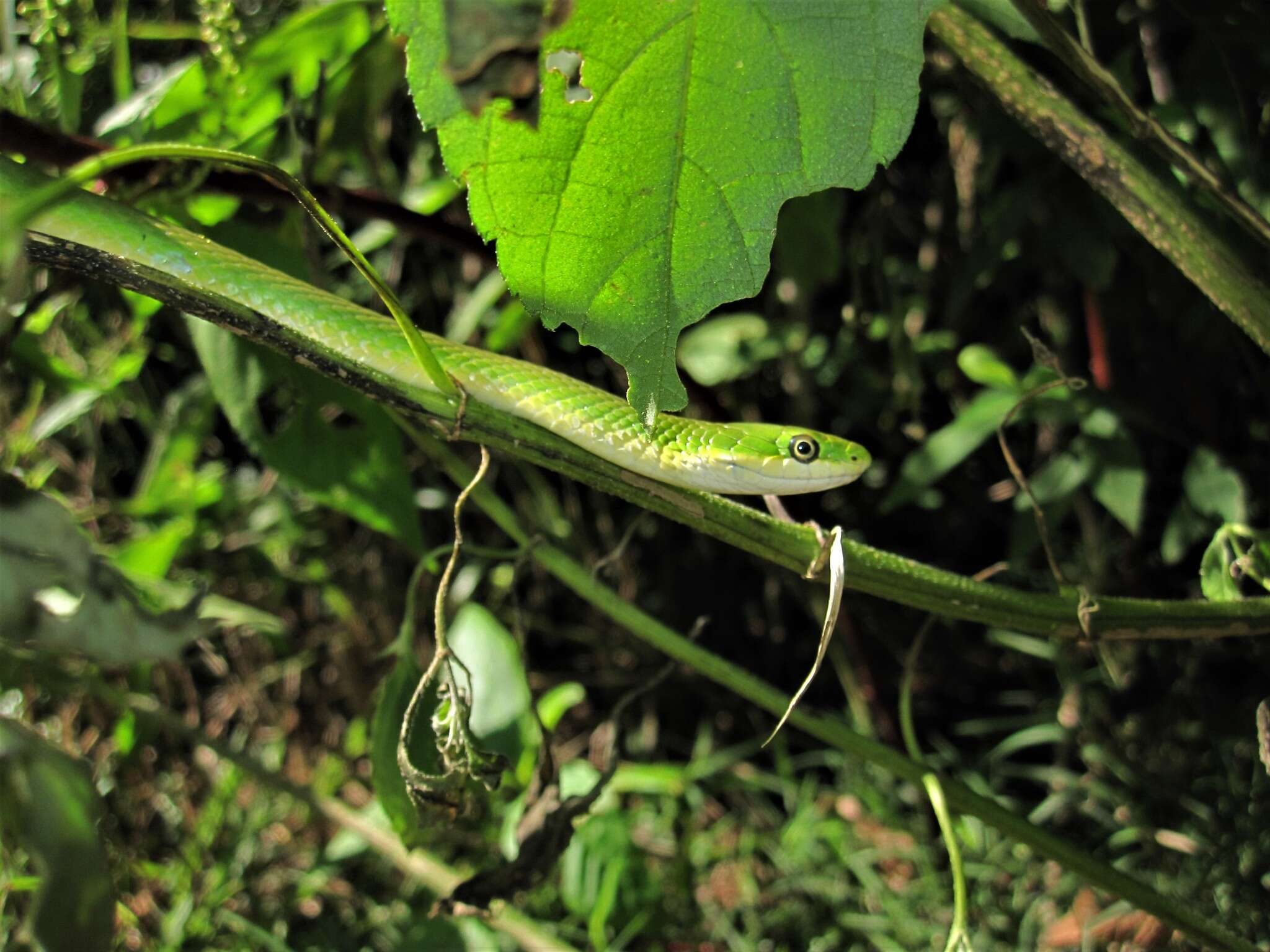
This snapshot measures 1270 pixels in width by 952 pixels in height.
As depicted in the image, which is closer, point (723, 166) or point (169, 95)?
point (723, 166)

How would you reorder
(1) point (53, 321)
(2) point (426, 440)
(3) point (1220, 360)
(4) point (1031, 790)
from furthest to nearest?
(4) point (1031, 790), (1) point (53, 321), (3) point (1220, 360), (2) point (426, 440)

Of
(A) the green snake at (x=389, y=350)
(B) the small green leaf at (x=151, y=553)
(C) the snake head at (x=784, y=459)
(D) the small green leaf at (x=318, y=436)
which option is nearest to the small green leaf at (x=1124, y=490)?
(C) the snake head at (x=784, y=459)

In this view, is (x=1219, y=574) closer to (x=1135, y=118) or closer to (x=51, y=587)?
(x=1135, y=118)

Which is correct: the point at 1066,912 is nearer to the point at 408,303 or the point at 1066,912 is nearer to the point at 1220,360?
the point at 1220,360

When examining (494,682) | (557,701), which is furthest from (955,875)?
(557,701)

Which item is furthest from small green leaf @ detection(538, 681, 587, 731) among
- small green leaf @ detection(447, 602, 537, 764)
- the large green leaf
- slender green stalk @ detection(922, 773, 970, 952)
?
the large green leaf

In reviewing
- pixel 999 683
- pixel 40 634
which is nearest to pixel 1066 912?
pixel 999 683
